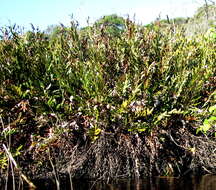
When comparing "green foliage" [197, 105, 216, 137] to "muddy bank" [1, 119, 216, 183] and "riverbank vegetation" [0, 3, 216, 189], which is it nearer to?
"riverbank vegetation" [0, 3, 216, 189]

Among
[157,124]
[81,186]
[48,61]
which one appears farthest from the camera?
[48,61]

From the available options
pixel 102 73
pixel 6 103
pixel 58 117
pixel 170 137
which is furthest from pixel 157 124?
pixel 6 103

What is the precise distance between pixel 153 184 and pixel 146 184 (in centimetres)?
7

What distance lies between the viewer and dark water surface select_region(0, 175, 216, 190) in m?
2.89

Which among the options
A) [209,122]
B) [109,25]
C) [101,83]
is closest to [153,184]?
[209,122]

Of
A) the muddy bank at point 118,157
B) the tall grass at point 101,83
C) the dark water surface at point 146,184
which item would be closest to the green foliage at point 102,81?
the tall grass at point 101,83

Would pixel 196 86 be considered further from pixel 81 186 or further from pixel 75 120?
pixel 81 186

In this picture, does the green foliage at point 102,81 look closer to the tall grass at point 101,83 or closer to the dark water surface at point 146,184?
the tall grass at point 101,83

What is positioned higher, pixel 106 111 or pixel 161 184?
pixel 106 111

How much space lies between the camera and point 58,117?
3.30 meters

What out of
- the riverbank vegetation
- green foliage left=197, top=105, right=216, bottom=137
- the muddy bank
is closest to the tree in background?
the riverbank vegetation

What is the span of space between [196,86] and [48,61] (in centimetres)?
177

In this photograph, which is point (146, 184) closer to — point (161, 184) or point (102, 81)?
point (161, 184)

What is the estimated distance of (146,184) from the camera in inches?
117
